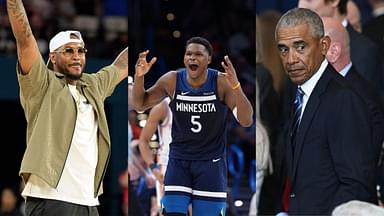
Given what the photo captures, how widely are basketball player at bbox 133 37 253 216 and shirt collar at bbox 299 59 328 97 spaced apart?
364mm

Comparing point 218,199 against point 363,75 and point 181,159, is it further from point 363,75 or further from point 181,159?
point 363,75

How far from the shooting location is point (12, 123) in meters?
10.7

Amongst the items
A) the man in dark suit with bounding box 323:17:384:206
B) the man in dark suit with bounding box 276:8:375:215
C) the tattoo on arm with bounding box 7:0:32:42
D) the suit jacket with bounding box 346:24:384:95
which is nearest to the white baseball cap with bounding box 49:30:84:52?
the tattoo on arm with bounding box 7:0:32:42

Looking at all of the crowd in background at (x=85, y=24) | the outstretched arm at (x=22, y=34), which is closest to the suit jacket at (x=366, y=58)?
the outstretched arm at (x=22, y=34)

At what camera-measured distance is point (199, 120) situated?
4.42 meters

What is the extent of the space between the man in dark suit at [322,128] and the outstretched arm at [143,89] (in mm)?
713

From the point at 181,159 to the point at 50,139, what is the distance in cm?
86

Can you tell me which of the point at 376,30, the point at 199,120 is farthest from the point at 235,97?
the point at 376,30

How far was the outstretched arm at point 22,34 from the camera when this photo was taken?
369 centimetres

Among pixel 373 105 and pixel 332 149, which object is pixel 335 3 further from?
pixel 332 149

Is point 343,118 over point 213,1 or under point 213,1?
under

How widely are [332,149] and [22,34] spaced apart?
1.82m

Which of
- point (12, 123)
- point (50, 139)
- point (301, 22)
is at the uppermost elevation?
point (301, 22)

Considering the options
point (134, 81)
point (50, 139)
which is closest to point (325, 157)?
point (134, 81)
